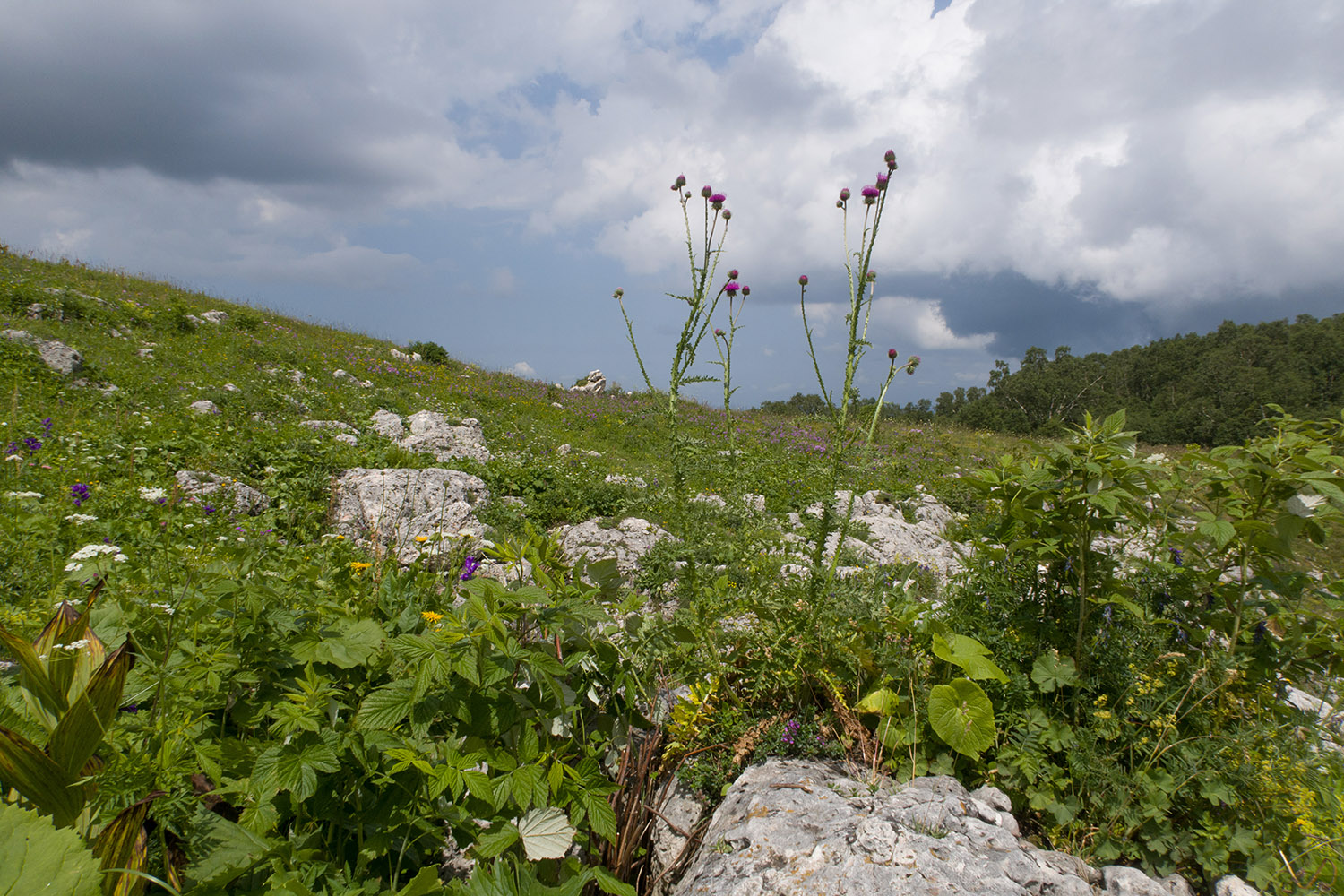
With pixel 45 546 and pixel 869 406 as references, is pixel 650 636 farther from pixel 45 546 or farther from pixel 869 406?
pixel 45 546

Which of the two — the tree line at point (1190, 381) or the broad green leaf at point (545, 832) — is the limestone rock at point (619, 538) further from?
the tree line at point (1190, 381)

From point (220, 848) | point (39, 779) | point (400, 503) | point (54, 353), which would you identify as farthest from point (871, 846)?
point (54, 353)

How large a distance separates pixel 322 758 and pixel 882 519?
6479mm

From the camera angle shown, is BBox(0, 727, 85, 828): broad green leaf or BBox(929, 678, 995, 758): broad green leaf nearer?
BBox(0, 727, 85, 828): broad green leaf

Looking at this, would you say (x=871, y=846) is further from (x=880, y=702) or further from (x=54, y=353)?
(x=54, y=353)

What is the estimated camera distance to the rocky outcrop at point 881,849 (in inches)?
69.4

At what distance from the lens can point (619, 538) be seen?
21.9ft

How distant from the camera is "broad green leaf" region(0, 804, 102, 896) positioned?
114cm

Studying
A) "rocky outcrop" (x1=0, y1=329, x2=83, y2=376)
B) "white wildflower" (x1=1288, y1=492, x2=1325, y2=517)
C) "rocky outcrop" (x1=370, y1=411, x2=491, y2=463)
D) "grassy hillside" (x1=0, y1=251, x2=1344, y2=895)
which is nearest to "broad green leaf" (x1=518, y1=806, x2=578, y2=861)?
"grassy hillside" (x1=0, y1=251, x2=1344, y2=895)

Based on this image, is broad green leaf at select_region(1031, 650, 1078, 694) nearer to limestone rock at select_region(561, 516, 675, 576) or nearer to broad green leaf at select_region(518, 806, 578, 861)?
broad green leaf at select_region(518, 806, 578, 861)

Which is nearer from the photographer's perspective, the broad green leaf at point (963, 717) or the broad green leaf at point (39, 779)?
the broad green leaf at point (39, 779)

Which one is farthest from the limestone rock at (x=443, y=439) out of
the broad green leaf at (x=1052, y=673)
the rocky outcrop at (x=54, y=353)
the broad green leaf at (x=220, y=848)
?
the broad green leaf at (x=1052, y=673)

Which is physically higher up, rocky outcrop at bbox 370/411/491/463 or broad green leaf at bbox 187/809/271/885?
rocky outcrop at bbox 370/411/491/463

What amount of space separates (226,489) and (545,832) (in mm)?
5909
